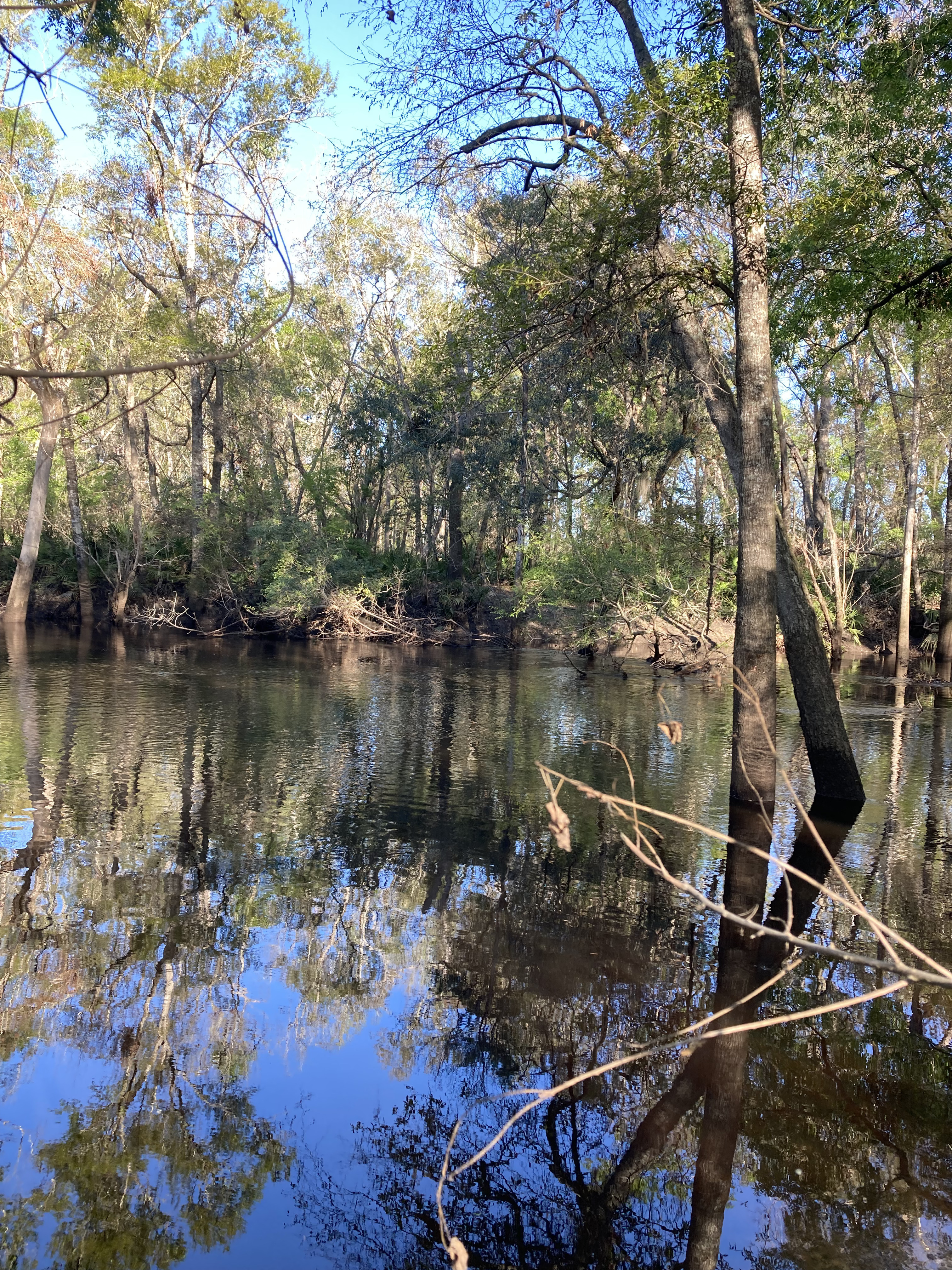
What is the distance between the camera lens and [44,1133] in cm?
341

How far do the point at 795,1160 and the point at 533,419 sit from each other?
92.4 ft

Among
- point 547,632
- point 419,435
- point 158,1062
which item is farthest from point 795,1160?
point 419,435

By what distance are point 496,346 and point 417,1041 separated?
764cm

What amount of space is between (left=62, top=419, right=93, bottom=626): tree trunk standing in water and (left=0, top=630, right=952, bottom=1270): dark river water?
2210cm

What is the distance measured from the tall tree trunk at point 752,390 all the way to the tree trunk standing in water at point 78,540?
968 inches

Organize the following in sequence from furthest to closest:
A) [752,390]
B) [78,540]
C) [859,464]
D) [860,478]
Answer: [860,478]
[859,464]
[78,540]
[752,390]

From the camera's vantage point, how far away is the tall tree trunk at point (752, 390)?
801 cm

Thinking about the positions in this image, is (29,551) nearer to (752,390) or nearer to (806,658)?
(806,658)

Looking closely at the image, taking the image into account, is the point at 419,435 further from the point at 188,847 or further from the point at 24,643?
the point at 188,847

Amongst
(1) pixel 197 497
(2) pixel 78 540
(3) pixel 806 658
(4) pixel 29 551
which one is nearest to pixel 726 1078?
(3) pixel 806 658

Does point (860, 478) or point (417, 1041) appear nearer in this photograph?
point (417, 1041)

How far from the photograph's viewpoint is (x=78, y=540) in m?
29.7

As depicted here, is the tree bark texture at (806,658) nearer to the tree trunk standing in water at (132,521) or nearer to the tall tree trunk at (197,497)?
the tree trunk standing in water at (132,521)

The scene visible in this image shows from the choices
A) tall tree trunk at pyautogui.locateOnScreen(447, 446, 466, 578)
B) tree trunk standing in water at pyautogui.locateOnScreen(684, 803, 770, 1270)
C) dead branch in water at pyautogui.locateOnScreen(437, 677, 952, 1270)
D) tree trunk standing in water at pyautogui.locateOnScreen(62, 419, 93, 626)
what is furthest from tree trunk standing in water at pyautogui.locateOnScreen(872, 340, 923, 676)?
tree trunk standing in water at pyautogui.locateOnScreen(62, 419, 93, 626)
